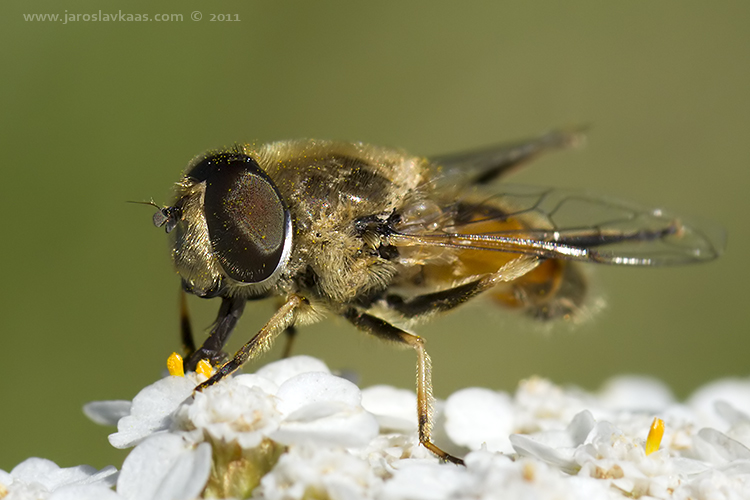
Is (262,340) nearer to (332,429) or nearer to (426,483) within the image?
(332,429)

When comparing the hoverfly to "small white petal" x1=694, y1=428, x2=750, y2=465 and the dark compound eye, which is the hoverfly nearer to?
the dark compound eye

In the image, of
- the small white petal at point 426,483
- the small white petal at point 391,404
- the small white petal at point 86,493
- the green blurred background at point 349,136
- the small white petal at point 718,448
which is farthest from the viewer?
the green blurred background at point 349,136

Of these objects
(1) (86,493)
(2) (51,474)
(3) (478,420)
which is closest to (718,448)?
(3) (478,420)

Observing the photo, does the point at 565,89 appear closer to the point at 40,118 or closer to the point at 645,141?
the point at 645,141

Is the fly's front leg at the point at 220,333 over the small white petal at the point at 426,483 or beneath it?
over

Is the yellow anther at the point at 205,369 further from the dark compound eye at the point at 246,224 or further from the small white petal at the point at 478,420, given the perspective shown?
the small white petal at the point at 478,420

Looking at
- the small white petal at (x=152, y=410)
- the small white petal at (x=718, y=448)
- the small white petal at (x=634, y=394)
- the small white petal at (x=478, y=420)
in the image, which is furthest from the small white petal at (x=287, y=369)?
the small white petal at (x=634, y=394)

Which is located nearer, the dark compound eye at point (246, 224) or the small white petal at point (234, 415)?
the small white petal at point (234, 415)
